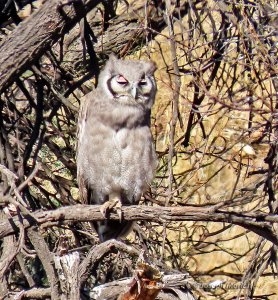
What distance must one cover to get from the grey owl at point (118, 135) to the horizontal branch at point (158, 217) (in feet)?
3.58

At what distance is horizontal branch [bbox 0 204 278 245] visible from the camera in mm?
3092

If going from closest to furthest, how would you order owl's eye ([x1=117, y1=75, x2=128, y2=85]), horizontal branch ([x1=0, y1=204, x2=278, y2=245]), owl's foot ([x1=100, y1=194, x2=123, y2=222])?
horizontal branch ([x1=0, y1=204, x2=278, y2=245])
owl's foot ([x1=100, y1=194, x2=123, y2=222])
owl's eye ([x1=117, y1=75, x2=128, y2=85])

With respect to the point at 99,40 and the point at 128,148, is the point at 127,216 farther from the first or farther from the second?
the point at 99,40

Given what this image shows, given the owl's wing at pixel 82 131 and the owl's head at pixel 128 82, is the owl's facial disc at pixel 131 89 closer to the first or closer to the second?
the owl's head at pixel 128 82

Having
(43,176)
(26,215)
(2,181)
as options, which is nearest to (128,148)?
(43,176)

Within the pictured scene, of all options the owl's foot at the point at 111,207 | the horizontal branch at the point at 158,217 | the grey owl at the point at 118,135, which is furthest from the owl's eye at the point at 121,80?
the horizontal branch at the point at 158,217

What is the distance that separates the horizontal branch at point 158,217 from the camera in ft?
10.1

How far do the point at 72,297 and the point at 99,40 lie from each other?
2.72 meters

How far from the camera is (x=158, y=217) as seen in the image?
320 cm

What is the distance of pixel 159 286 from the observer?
2.90 m

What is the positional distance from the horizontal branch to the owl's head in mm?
1246

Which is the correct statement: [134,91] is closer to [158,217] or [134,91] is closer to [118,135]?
[118,135]

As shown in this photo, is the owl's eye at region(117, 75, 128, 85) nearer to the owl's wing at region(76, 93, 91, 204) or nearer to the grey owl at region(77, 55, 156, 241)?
the grey owl at region(77, 55, 156, 241)

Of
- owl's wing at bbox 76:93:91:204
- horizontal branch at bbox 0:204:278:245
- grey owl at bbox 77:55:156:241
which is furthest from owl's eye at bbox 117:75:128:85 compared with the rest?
horizontal branch at bbox 0:204:278:245
